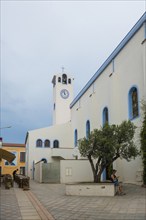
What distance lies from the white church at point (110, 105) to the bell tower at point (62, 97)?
18.6 ft

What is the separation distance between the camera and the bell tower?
153ft

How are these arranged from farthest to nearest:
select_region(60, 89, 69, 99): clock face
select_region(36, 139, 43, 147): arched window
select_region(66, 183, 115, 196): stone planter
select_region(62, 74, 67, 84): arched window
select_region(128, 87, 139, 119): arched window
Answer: select_region(62, 74, 67, 84): arched window, select_region(60, 89, 69, 99): clock face, select_region(36, 139, 43, 147): arched window, select_region(128, 87, 139, 119): arched window, select_region(66, 183, 115, 196): stone planter

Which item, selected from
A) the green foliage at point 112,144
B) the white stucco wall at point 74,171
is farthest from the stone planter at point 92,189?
the white stucco wall at point 74,171

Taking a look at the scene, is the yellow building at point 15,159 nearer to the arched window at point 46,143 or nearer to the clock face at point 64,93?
the clock face at point 64,93

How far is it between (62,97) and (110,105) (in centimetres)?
2338

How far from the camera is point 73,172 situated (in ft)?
85.7

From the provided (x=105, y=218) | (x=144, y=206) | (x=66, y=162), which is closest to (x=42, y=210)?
(x=105, y=218)

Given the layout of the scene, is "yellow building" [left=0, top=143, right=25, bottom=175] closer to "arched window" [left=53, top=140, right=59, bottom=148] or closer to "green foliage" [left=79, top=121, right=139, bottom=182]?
"arched window" [left=53, top=140, right=59, bottom=148]

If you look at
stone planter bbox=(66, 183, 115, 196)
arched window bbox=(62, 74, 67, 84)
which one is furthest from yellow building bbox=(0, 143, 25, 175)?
stone planter bbox=(66, 183, 115, 196)

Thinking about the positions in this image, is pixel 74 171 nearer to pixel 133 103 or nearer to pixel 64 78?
pixel 133 103

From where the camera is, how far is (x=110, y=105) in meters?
24.5

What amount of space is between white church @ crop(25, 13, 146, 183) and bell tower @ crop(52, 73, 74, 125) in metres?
5.68

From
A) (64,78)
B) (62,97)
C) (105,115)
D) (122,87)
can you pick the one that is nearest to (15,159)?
(62,97)

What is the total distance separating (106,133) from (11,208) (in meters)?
7.04
